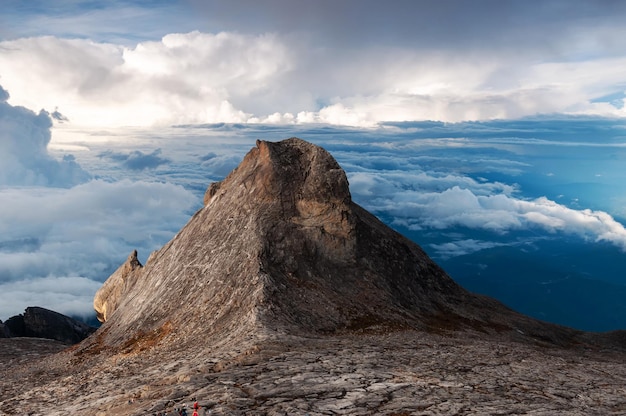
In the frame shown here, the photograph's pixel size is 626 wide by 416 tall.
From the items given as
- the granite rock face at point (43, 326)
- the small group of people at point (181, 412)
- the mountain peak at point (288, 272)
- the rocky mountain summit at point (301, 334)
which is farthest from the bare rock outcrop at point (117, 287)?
the small group of people at point (181, 412)

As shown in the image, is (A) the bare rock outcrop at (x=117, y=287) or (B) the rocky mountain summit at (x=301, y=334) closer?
(B) the rocky mountain summit at (x=301, y=334)

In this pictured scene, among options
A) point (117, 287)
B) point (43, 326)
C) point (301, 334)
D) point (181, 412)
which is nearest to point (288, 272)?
point (301, 334)

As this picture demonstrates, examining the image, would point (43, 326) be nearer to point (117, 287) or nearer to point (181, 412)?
point (117, 287)

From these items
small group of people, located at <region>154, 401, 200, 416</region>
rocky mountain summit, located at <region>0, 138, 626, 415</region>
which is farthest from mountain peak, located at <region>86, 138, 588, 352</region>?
small group of people, located at <region>154, 401, 200, 416</region>

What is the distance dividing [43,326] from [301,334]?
222ft

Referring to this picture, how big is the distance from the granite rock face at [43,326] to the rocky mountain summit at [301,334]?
40.0 ft

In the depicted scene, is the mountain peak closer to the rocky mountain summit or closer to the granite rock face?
the rocky mountain summit

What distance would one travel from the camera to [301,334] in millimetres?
44344

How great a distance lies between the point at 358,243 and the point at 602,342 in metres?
36.9

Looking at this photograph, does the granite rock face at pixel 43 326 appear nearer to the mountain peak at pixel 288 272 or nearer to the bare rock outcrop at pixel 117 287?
the bare rock outcrop at pixel 117 287

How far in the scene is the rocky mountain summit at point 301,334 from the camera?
28.7 meters

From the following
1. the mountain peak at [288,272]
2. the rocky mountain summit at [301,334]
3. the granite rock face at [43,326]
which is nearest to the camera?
the rocky mountain summit at [301,334]

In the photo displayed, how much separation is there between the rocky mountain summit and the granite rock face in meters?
12.2

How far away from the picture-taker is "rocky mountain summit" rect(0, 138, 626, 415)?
1131 inches
